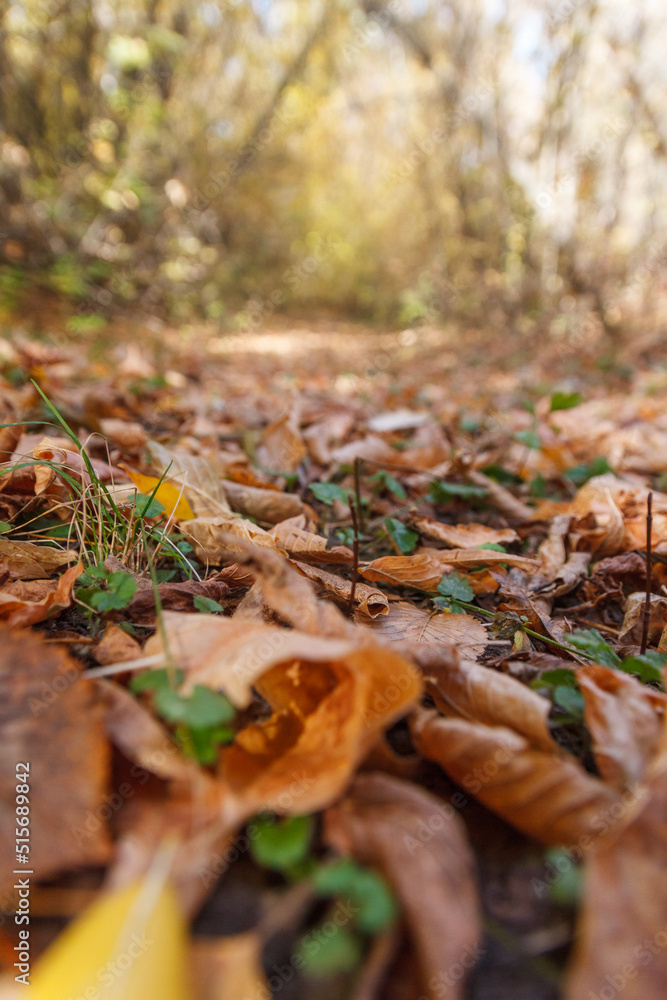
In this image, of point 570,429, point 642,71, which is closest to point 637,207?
point 642,71

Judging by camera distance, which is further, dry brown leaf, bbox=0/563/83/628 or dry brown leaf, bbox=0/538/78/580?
dry brown leaf, bbox=0/538/78/580

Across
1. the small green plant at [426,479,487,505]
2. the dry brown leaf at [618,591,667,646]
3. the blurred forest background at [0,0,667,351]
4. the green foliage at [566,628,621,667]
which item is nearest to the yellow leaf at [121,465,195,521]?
the small green plant at [426,479,487,505]

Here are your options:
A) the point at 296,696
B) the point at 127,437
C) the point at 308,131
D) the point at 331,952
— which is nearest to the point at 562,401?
the point at 127,437

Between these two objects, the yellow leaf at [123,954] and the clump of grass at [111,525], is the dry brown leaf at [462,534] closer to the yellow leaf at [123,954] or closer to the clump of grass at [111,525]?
the clump of grass at [111,525]

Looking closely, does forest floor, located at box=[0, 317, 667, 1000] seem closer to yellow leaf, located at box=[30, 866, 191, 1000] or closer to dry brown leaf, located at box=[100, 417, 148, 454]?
yellow leaf, located at box=[30, 866, 191, 1000]

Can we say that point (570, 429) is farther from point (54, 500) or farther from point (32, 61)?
point (32, 61)
